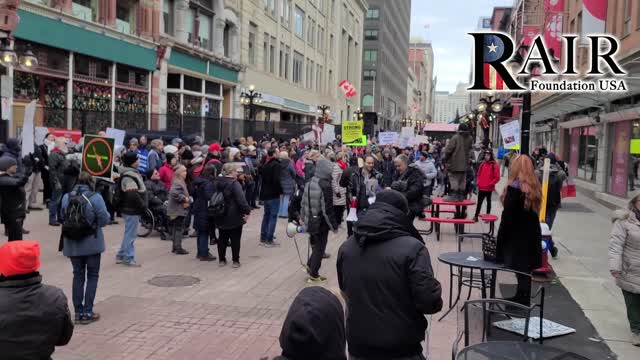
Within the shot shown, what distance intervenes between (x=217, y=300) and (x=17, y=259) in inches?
182

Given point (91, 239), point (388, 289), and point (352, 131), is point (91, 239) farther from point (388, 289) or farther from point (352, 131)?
point (352, 131)

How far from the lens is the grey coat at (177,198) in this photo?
11109 millimetres

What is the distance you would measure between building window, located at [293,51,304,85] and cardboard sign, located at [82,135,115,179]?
43.2 m

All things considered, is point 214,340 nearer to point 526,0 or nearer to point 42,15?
point 42,15

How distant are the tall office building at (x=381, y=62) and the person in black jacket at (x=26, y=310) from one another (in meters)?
91.5

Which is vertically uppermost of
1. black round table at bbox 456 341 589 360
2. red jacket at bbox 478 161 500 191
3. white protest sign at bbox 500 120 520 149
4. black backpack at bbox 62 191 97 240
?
white protest sign at bbox 500 120 520 149

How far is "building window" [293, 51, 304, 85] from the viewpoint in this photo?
51.5m

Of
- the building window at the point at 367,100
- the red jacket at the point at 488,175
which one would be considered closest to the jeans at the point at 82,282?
the red jacket at the point at 488,175

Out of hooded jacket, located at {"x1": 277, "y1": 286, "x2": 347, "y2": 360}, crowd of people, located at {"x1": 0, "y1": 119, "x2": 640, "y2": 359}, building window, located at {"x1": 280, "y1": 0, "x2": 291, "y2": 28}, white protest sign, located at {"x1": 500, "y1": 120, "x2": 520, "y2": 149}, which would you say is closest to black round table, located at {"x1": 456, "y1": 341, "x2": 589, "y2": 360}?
crowd of people, located at {"x1": 0, "y1": 119, "x2": 640, "y2": 359}

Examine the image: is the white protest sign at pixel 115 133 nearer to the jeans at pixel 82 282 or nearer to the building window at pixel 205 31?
the jeans at pixel 82 282

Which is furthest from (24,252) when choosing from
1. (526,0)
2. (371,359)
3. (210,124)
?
(526,0)

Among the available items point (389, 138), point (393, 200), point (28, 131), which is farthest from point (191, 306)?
point (389, 138)

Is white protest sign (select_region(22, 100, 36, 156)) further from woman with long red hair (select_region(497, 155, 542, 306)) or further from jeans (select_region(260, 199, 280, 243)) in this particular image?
woman with long red hair (select_region(497, 155, 542, 306))

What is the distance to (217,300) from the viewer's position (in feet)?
27.2
